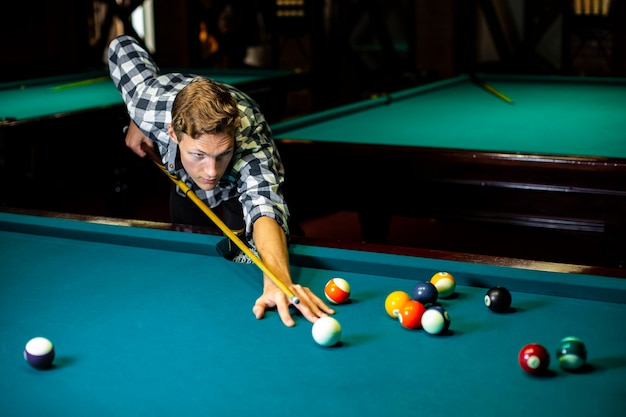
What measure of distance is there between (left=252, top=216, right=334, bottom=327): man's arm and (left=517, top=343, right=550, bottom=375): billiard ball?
410mm

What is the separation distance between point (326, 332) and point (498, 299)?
1.19 ft

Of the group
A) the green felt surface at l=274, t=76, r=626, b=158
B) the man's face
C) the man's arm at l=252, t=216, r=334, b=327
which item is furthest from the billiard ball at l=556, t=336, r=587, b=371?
the green felt surface at l=274, t=76, r=626, b=158

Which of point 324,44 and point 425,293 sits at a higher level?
point 324,44

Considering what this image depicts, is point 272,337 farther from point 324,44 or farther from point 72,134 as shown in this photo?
point 324,44

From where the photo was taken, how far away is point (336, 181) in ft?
10.9

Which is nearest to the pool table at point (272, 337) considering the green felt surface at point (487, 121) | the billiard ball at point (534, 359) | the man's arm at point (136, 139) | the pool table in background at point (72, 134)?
the billiard ball at point (534, 359)

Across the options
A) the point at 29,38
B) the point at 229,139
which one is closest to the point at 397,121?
the point at 229,139

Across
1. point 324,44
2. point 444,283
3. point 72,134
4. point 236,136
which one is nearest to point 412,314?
point 444,283

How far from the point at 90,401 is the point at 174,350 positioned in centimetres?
22

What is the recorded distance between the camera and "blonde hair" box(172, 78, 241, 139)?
196 cm

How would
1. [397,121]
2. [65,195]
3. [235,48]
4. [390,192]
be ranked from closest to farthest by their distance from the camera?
[390,192] < [397,121] < [65,195] < [235,48]

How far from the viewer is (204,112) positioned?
196 centimetres

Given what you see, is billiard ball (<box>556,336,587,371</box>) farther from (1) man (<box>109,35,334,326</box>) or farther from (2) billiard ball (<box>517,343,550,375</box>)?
(1) man (<box>109,35,334,326</box>)

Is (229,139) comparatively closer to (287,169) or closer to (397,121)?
(287,169)
